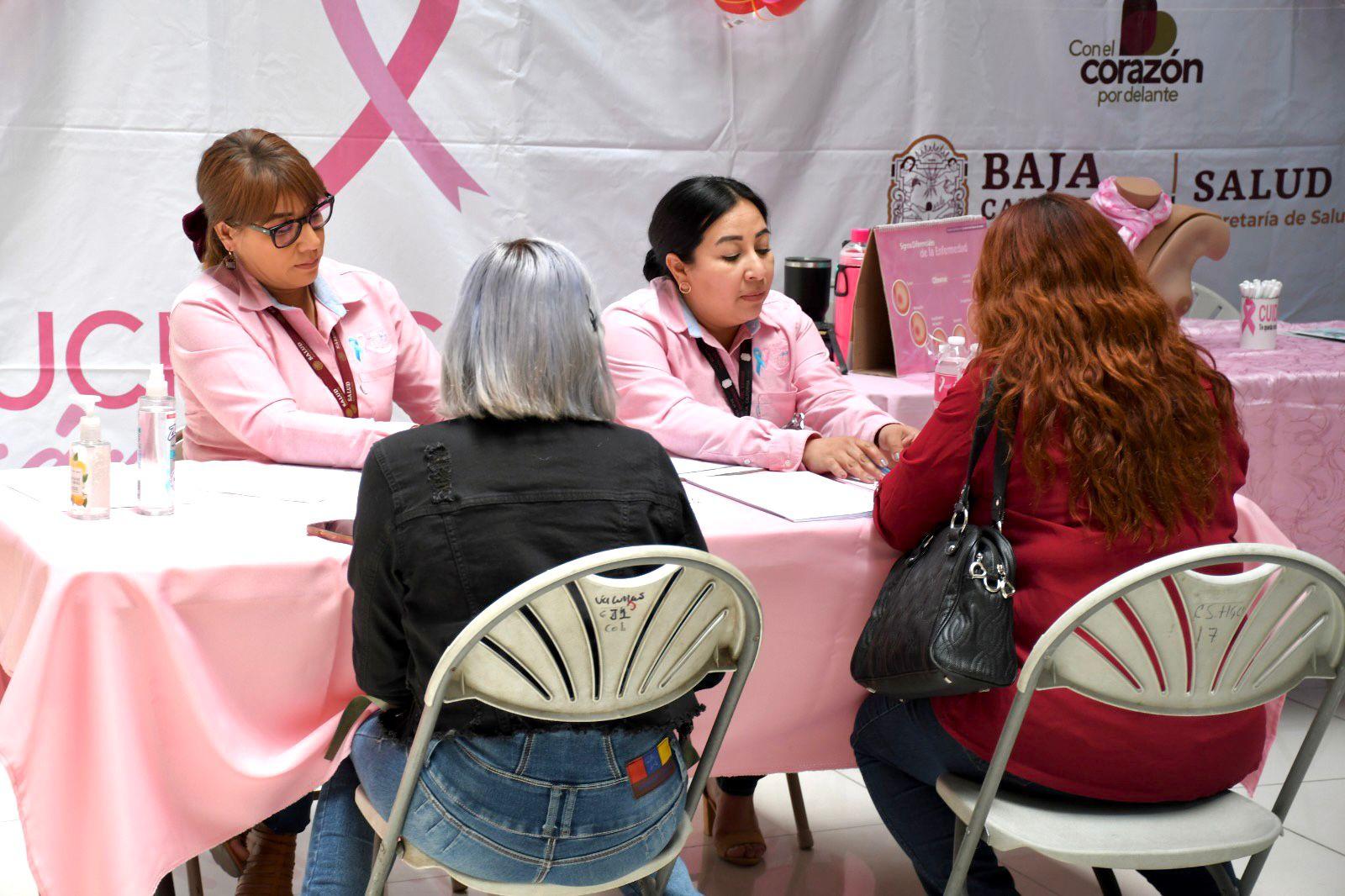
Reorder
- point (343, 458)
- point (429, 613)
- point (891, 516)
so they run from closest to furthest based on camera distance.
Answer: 1. point (429, 613)
2. point (891, 516)
3. point (343, 458)

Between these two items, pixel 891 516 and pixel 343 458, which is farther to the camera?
pixel 343 458

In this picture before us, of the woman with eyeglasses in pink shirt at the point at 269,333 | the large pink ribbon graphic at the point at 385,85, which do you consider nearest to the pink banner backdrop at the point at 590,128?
the large pink ribbon graphic at the point at 385,85

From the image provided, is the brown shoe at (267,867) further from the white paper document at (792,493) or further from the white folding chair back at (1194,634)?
the white folding chair back at (1194,634)

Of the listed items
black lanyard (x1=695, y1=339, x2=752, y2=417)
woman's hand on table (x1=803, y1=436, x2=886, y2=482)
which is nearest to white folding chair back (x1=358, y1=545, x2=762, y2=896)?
woman's hand on table (x1=803, y1=436, x2=886, y2=482)

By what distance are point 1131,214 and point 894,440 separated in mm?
1375

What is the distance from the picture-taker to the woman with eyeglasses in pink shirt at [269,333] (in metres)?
2.36

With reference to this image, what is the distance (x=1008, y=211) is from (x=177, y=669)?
4.31 feet

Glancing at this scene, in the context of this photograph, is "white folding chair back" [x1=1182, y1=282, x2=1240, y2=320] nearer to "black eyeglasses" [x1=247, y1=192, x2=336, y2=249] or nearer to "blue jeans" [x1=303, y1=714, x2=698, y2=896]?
"black eyeglasses" [x1=247, y1=192, x2=336, y2=249]

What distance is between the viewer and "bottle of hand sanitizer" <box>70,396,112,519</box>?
184cm

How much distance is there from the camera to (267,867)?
2.10 m

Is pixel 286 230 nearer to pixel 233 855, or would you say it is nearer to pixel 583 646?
pixel 233 855

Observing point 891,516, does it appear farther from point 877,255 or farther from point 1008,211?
point 877,255

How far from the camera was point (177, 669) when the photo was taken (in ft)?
5.41

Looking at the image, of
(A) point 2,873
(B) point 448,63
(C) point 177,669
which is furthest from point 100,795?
(B) point 448,63
